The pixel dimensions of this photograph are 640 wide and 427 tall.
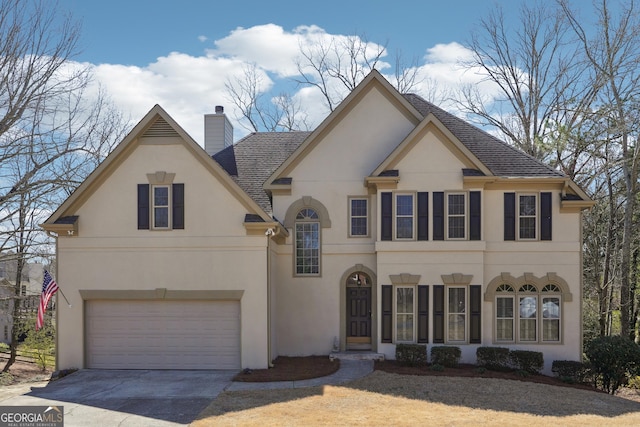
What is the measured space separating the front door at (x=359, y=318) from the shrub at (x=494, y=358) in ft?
12.2

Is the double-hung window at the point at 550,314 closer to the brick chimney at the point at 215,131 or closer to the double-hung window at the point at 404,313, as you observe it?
the double-hung window at the point at 404,313

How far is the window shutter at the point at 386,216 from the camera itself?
19.4m

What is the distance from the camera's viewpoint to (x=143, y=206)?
18.0 metres

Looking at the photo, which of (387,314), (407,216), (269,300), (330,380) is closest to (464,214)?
(407,216)

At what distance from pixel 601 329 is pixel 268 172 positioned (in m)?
17.1

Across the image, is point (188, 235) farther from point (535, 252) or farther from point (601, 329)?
point (601, 329)

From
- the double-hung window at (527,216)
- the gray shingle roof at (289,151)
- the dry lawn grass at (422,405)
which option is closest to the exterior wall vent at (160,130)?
the gray shingle roof at (289,151)

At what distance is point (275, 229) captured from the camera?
17.8 metres

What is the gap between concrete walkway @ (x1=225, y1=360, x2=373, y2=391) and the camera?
595 inches

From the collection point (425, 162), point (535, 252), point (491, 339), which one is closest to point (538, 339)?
point (491, 339)

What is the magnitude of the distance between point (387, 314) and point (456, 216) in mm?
3909

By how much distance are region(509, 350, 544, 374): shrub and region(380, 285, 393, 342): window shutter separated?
385 cm

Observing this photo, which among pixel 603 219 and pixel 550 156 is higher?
pixel 550 156

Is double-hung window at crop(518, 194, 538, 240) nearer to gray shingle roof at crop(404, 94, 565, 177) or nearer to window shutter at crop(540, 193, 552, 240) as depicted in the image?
window shutter at crop(540, 193, 552, 240)
